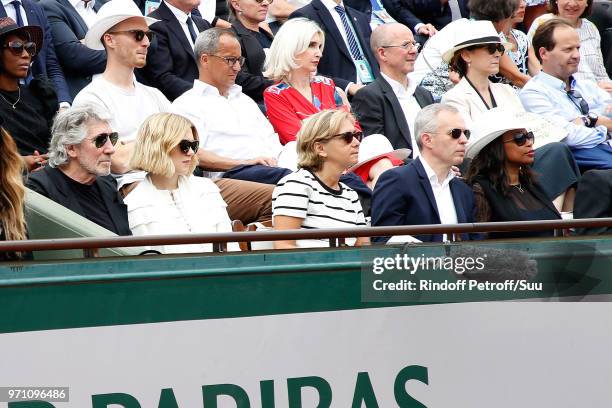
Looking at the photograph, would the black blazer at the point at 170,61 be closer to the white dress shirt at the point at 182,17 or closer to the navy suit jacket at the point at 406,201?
the white dress shirt at the point at 182,17

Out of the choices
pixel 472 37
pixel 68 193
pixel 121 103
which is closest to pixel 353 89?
pixel 472 37

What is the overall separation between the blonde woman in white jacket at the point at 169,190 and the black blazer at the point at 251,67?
202cm

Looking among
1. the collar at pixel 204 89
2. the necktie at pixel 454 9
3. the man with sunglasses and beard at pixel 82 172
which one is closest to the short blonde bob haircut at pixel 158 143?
the man with sunglasses and beard at pixel 82 172

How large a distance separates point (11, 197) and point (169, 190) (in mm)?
1139

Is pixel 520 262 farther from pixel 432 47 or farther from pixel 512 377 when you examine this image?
pixel 432 47

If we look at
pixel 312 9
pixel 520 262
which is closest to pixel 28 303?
pixel 520 262

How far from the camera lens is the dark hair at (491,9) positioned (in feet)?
31.0

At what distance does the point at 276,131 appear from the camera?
25.7 feet

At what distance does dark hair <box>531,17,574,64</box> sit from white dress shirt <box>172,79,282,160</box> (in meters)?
2.18

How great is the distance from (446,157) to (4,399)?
2.69 meters

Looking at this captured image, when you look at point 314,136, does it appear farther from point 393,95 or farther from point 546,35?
point 546,35

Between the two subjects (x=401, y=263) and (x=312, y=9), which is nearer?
(x=401, y=263)

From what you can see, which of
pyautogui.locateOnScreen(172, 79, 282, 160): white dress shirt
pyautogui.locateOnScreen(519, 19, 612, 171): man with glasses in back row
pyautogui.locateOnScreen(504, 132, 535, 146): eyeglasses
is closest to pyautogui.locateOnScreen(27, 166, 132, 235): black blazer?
pyautogui.locateOnScreen(172, 79, 282, 160): white dress shirt

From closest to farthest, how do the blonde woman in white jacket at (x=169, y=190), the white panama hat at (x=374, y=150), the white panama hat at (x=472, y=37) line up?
the blonde woman in white jacket at (x=169, y=190), the white panama hat at (x=374, y=150), the white panama hat at (x=472, y=37)
